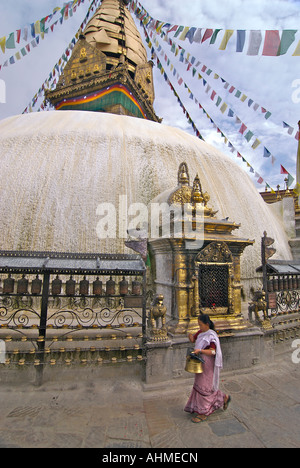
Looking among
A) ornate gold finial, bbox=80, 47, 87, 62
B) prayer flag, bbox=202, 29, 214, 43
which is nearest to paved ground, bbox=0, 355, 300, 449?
prayer flag, bbox=202, 29, 214, 43

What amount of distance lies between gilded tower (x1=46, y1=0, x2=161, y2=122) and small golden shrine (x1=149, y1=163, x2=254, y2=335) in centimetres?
1096

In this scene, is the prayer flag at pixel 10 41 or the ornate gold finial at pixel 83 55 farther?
the ornate gold finial at pixel 83 55

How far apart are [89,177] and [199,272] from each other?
375 cm

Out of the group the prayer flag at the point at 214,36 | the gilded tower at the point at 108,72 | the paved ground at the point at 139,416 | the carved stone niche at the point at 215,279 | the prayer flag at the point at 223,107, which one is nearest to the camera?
the paved ground at the point at 139,416

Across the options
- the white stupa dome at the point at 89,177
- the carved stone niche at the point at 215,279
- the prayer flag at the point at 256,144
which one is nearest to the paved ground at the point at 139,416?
the carved stone niche at the point at 215,279

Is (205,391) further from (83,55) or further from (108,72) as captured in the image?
(83,55)

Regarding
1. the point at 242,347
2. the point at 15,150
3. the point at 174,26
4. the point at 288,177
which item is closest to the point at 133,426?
the point at 242,347

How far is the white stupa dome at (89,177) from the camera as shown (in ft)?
18.6

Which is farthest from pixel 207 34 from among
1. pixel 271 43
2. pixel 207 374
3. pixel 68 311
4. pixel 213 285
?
pixel 207 374

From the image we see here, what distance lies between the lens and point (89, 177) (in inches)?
244

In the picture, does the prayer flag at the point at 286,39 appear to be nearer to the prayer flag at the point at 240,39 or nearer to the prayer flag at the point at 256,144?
the prayer flag at the point at 240,39

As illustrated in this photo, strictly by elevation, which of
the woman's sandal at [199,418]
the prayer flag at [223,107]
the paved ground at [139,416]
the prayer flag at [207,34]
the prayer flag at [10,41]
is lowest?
the paved ground at [139,416]

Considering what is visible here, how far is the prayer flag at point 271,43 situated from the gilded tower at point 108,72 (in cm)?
820

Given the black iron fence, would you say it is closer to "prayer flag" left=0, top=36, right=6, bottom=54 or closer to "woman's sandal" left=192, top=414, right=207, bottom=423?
"woman's sandal" left=192, top=414, right=207, bottom=423
